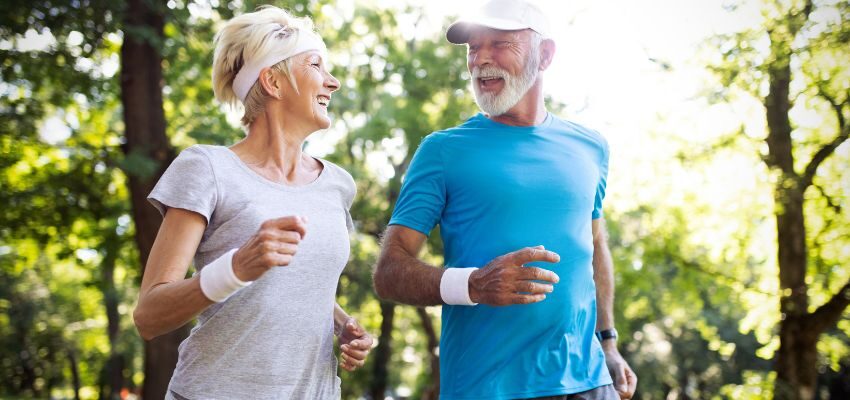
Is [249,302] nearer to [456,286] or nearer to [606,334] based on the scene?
[456,286]

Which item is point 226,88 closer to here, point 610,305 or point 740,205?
point 610,305

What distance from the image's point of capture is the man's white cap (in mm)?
3459

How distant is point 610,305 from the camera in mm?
3801

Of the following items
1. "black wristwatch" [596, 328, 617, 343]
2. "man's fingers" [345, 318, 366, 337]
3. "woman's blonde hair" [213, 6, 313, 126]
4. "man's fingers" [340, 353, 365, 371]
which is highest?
"woman's blonde hair" [213, 6, 313, 126]

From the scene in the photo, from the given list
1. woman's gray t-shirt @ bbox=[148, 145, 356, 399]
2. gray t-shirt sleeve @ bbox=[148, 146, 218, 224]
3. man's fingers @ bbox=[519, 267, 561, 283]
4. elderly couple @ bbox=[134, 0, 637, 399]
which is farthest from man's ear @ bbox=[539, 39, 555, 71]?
gray t-shirt sleeve @ bbox=[148, 146, 218, 224]

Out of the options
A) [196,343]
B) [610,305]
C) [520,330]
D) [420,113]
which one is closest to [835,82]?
[420,113]

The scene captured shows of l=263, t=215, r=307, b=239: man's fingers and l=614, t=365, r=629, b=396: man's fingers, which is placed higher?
l=263, t=215, r=307, b=239: man's fingers

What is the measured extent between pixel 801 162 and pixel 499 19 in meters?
13.1

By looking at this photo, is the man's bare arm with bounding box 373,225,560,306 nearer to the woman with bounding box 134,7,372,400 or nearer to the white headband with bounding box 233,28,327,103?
the woman with bounding box 134,7,372,400

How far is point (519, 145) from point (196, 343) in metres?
1.44

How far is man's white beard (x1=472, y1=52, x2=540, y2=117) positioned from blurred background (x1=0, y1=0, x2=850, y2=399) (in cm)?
736

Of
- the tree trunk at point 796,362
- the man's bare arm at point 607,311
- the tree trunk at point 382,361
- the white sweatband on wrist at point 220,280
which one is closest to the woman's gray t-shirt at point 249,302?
the white sweatband on wrist at point 220,280

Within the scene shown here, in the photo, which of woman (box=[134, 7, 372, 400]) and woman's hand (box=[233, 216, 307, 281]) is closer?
woman's hand (box=[233, 216, 307, 281])

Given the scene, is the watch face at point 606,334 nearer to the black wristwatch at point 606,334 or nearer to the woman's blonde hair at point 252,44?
the black wristwatch at point 606,334
